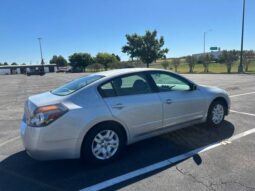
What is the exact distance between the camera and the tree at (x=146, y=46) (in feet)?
144

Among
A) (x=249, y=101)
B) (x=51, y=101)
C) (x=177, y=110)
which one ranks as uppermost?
(x=51, y=101)

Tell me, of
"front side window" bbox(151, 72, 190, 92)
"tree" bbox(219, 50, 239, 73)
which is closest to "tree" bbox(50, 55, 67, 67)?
"tree" bbox(219, 50, 239, 73)

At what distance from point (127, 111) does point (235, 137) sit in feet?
7.91

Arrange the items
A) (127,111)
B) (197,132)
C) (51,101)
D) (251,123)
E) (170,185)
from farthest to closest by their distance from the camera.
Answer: (251,123) → (197,132) → (127,111) → (51,101) → (170,185)

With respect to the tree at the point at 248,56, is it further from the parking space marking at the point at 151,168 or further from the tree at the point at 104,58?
the tree at the point at 104,58

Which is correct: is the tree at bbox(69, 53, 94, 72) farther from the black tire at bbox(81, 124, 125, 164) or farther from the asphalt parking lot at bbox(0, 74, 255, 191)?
the black tire at bbox(81, 124, 125, 164)

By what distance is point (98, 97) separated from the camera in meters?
4.13

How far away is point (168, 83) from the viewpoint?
5211 mm

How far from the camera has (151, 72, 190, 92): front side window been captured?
16.2 feet

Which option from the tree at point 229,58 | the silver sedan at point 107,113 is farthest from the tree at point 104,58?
the silver sedan at point 107,113

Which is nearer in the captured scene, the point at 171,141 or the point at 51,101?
the point at 51,101

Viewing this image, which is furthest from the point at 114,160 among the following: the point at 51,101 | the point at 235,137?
the point at 235,137

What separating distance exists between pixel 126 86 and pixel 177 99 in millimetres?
1080

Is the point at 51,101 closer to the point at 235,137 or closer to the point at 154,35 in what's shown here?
the point at 235,137
